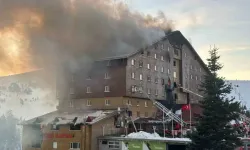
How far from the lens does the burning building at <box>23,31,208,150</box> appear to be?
1716 inches

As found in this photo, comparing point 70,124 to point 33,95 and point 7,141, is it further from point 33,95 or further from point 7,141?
point 33,95

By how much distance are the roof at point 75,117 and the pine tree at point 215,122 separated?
16174mm

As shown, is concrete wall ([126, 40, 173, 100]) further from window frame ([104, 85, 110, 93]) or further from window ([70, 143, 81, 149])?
window ([70, 143, 81, 149])

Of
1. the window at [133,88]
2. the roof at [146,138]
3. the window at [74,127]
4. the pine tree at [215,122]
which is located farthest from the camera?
the window at [133,88]

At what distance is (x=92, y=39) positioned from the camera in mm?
49031

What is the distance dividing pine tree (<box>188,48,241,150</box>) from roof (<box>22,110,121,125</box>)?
1617 cm

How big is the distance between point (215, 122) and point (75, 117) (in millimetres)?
20839

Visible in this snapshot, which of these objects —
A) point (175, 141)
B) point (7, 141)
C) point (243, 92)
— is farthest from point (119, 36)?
point (243, 92)

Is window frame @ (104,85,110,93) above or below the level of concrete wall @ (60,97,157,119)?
above

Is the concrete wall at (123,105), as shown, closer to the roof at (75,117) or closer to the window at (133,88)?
the window at (133,88)

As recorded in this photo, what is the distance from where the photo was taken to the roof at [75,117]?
42250mm

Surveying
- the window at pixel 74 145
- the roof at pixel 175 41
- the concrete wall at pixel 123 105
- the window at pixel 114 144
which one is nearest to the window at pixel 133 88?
the concrete wall at pixel 123 105

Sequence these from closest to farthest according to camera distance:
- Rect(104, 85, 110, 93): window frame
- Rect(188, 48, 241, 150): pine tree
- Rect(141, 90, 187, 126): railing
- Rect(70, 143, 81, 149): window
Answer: Rect(188, 48, 241, 150): pine tree → Rect(70, 143, 81, 149): window → Rect(141, 90, 187, 126): railing → Rect(104, 85, 110, 93): window frame

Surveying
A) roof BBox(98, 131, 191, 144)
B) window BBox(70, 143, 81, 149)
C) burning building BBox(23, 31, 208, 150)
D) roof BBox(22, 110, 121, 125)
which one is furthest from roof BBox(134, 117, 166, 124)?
window BBox(70, 143, 81, 149)
